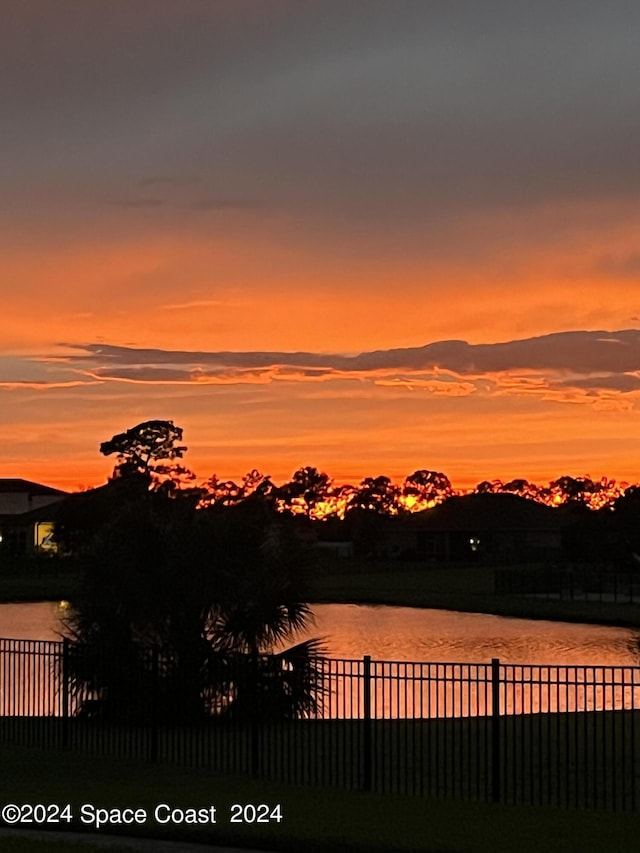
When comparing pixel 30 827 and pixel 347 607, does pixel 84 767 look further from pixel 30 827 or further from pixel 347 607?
pixel 347 607

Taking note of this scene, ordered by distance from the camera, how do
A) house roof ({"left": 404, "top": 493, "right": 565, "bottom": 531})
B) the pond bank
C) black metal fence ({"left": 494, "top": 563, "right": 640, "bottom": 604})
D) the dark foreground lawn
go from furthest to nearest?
1. house roof ({"left": 404, "top": 493, "right": 565, "bottom": 531})
2. black metal fence ({"left": 494, "top": 563, "right": 640, "bottom": 604})
3. the pond bank
4. the dark foreground lawn

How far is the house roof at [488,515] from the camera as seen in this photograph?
140875 mm

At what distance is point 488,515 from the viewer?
5620 inches

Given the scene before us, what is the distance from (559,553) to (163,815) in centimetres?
10520

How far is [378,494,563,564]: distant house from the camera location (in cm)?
14000

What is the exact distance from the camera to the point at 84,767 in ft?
68.9

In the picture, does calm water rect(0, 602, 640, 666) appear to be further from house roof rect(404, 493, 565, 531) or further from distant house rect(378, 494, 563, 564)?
house roof rect(404, 493, 565, 531)

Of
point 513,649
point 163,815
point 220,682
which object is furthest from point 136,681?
point 513,649

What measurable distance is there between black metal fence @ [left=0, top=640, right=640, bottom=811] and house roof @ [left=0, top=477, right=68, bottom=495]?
156 meters

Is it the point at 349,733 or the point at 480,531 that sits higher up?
the point at 349,733

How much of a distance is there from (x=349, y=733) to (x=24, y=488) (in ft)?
544

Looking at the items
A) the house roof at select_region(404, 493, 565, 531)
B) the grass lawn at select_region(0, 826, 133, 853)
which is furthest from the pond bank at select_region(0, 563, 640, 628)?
the grass lawn at select_region(0, 826, 133, 853)

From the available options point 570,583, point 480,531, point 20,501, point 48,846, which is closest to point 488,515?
point 480,531

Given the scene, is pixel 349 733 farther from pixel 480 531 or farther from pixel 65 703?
pixel 480 531
